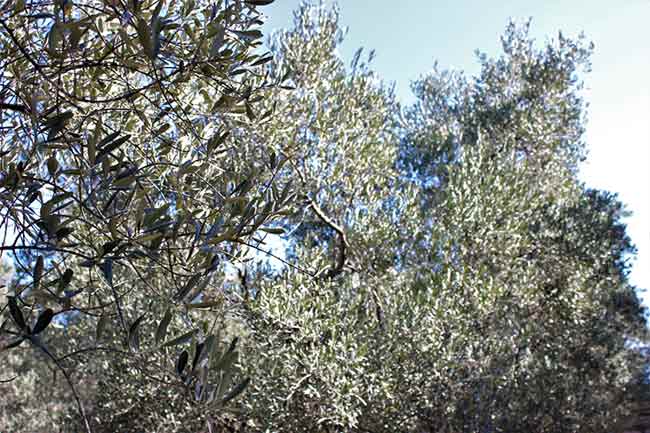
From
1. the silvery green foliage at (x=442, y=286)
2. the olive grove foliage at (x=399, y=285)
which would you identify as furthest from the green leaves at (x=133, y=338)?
the silvery green foliage at (x=442, y=286)

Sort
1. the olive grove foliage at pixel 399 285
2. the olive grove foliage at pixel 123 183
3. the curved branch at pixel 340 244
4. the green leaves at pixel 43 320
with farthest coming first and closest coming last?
the curved branch at pixel 340 244 < the olive grove foliage at pixel 399 285 < the olive grove foliage at pixel 123 183 < the green leaves at pixel 43 320

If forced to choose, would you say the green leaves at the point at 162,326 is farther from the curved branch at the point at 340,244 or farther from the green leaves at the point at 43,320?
the curved branch at the point at 340,244

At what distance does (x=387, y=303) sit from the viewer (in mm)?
8883

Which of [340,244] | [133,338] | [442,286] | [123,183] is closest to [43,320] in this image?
[133,338]

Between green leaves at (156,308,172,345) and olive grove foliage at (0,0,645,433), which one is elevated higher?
olive grove foliage at (0,0,645,433)

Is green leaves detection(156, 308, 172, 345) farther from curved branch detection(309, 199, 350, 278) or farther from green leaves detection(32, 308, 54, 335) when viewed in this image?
curved branch detection(309, 199, 350, 278)

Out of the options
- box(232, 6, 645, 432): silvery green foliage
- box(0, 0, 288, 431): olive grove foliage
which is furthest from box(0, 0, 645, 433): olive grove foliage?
box(0, 0, 288, 431): olive grove foliage

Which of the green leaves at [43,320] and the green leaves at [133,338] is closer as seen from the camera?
the green leaves at [43,320]

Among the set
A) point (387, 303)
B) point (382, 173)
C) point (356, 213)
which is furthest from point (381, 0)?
point (387, 303)

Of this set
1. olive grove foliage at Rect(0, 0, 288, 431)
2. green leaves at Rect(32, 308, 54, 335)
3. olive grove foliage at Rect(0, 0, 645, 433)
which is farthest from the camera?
olive grove foliage at Rect(0, 0, 645, 433)

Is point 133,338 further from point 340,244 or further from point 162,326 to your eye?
point 340,244

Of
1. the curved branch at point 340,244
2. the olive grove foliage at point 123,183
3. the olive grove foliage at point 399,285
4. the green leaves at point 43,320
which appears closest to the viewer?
the green leaves at point 43,320

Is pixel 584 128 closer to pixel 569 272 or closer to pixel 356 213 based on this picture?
pixel 569 272

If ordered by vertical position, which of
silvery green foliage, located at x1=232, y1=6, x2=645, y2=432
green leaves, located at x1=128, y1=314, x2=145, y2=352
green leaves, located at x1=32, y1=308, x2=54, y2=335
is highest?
silvery green foliage, located at x1=232, y1=6, x2=645, y2=432
